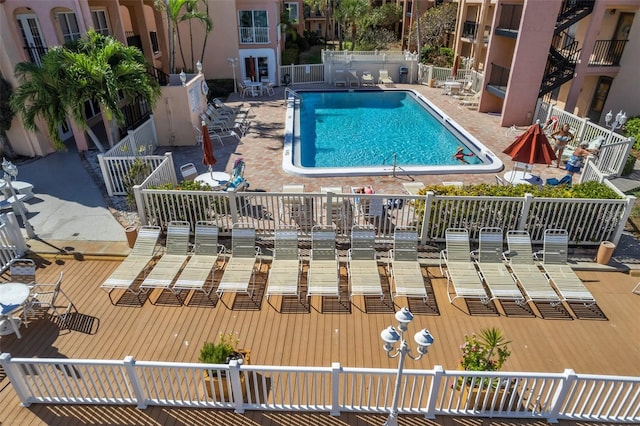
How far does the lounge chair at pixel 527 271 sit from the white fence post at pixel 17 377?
29.0 ft

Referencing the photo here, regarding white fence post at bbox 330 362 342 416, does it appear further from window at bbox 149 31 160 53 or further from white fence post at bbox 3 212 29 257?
window at bbox 149 31 160 53

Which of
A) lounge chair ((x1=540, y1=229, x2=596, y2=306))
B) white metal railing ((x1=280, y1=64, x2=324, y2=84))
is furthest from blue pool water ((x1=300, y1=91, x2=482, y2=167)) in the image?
lounge chair ((x1=540, y1=229, x2=596, y2=306))

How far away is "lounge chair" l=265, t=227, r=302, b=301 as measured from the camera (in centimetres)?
786

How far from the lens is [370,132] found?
61.3ft

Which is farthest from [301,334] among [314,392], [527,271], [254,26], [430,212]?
[254,26]

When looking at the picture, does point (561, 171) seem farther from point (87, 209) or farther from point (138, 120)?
point (138, 120)

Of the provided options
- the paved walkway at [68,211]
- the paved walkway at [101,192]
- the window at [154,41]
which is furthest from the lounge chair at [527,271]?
the window at [154,41]

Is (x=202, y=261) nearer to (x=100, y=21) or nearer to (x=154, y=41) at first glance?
(x=100, y=21)

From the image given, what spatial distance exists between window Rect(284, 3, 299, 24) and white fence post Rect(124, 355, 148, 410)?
40.7 m

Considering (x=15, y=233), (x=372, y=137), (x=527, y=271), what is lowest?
(x=527, y=271)

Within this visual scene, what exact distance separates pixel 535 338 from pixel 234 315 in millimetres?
5701

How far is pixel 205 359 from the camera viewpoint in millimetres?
5734

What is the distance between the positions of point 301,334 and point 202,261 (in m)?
2.96

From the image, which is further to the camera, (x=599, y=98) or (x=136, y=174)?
(x=599, y=98)
